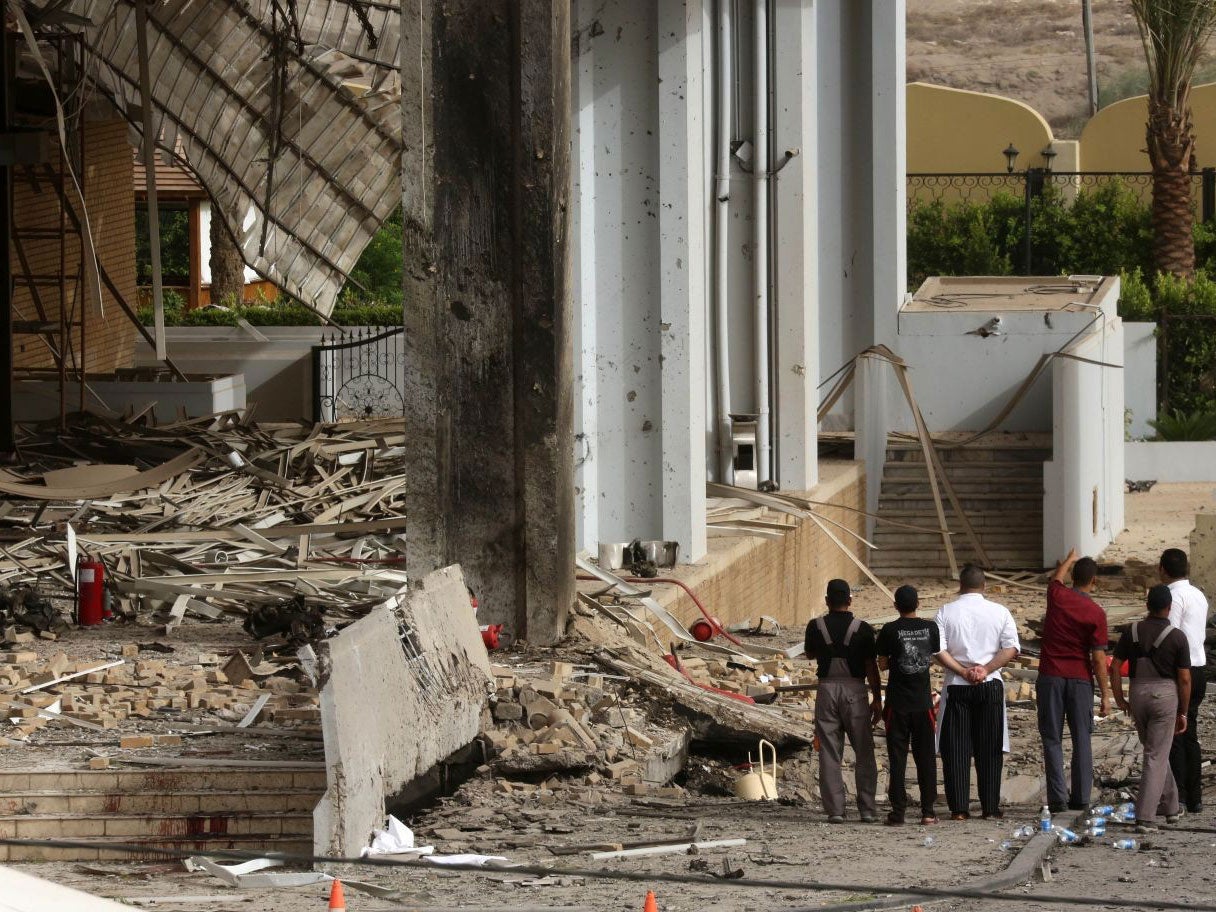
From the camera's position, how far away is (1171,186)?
30594mm

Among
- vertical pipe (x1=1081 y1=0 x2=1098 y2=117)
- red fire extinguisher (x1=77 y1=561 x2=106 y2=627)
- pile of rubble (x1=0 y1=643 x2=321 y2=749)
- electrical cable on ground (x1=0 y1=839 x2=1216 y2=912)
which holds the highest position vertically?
vertical pipe (x1=1081 y1=0 x2=1098 y2=117)

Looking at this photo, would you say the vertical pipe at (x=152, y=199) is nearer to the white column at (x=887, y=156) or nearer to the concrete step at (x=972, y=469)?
the concrete step at (x=972, y=469)

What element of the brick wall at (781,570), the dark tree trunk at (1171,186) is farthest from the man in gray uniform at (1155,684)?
the dark tree trunk at (1171,186)

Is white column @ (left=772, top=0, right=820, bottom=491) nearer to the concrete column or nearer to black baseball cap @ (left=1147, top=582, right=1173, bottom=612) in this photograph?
the concrete column

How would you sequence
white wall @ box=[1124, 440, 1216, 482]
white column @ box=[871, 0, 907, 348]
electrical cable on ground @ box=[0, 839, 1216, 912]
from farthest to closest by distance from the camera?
1. white wall @ box=[1124, 440, 1216, 482]
2. white column @ box=[871, 0, 907, 348]
3. electrical cable on ground @ box=[0, 839, 1216, 912]

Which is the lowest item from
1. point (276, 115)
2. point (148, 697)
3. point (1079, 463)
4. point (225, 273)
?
point (148, 697)

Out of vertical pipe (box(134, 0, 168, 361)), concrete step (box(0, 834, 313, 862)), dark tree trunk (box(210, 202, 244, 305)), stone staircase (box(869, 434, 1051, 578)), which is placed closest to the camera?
concrete step (box(0, 834, 313, 862))

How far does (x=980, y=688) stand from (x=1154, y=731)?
0.88m

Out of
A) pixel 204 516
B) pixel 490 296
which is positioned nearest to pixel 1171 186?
pixel 204 516

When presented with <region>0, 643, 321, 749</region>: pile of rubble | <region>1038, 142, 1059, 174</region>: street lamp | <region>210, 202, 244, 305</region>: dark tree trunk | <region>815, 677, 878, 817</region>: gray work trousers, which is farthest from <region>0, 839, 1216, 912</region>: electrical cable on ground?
<region>210, 202, 244, 305</region>: dark tree trunk

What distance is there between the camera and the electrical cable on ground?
249 inches

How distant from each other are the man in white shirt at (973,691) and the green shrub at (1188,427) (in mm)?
18972

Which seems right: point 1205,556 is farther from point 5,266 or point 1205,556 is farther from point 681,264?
point 5,266

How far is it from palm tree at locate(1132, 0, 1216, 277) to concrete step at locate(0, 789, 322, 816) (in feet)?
82.2
